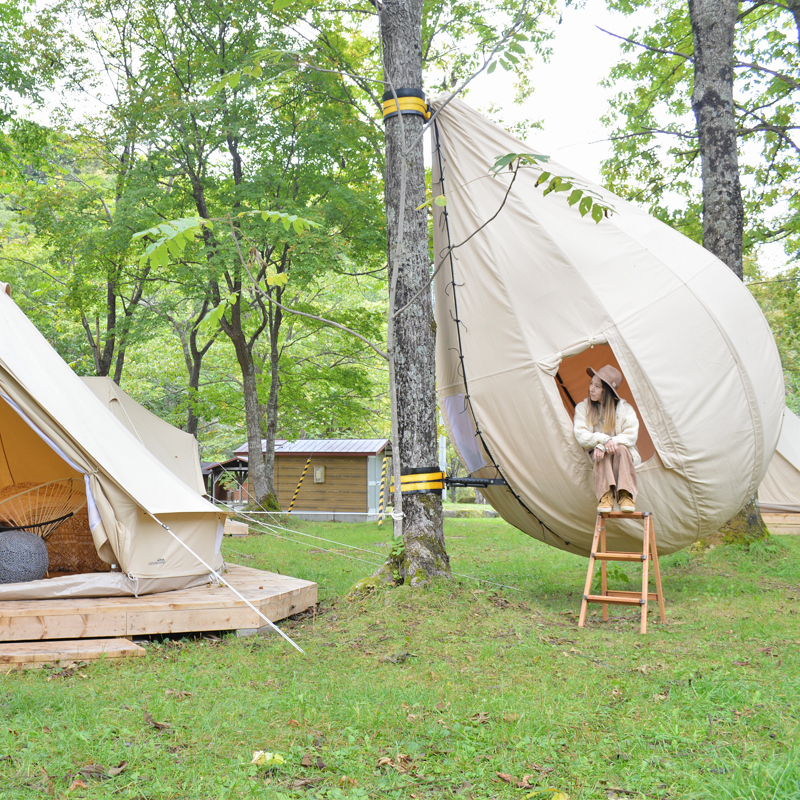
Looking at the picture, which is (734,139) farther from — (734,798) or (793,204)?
(734,798)

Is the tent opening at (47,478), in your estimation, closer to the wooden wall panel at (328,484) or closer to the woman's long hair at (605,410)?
the woman's long hair at (605,410)

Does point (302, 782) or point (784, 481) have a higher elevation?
point (784, 481)

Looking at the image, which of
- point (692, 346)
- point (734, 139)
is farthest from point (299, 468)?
point (692, 346)

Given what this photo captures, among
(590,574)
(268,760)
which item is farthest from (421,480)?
(268,760)

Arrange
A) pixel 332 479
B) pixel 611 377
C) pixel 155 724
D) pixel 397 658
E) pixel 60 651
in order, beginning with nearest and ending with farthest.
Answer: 1. pixel 155 724
2. pixel 397 658
3. pixel 60 651
4. pixel 611 377
5. pixel 332 479

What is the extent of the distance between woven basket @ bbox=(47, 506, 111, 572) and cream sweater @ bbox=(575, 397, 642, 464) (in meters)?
4.36

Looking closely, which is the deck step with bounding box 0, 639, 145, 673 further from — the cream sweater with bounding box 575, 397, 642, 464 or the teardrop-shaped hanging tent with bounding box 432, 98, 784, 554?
the cream sweater with bounding box 575, 397, 642, 464

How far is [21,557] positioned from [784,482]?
38.2ft

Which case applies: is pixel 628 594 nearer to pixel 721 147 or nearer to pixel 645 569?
pixel 645 569

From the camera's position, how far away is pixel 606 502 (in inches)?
196

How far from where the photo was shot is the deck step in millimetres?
4078

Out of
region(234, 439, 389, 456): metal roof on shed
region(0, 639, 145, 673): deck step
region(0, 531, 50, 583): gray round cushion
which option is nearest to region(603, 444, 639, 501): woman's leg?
region(0, 639, 145, 673): deck step

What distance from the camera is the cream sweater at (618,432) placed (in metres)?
5.00

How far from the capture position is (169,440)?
43.0ft
